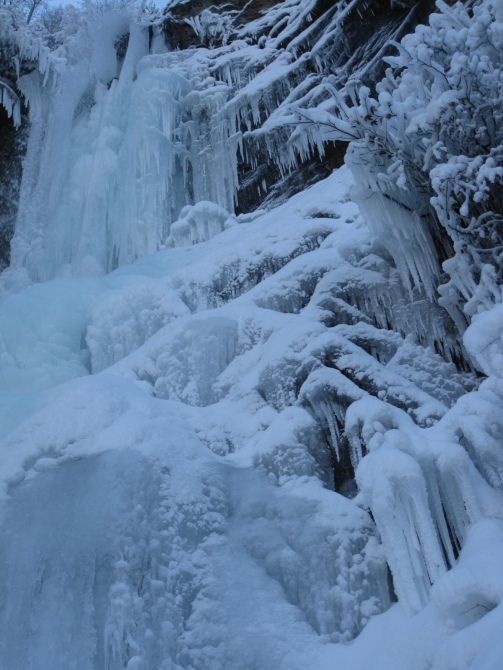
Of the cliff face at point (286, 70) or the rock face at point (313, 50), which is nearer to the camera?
the rock face at point (313, 50)

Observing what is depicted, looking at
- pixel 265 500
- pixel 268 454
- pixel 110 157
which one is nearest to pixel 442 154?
pixel 268 454

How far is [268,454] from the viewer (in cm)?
449

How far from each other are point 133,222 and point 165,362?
234 inches

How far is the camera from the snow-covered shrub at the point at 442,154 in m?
5.03

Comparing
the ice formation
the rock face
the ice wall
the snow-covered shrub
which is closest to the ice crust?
the ice formation

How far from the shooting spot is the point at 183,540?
12.5 ft

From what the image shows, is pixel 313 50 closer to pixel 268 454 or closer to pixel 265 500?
pixel 268 454

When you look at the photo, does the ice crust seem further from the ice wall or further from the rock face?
the rock face

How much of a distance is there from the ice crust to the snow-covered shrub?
72 centimetres

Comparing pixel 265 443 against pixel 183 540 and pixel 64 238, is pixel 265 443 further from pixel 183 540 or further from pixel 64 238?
pixel 64 238

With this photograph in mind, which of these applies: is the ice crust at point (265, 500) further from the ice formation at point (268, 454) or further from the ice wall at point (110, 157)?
the ice wall at point (110, 157)

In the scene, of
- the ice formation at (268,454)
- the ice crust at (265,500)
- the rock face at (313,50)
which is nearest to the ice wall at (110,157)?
the rock face at (313,50)

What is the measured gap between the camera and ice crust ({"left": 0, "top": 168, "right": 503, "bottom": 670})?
3.31 metres

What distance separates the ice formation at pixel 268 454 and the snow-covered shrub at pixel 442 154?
5cm
